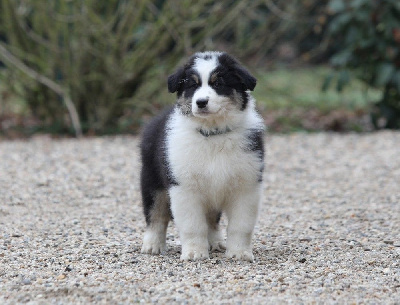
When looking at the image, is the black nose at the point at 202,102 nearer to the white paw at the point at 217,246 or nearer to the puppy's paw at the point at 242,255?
the puppy's paw at the point at 242,255

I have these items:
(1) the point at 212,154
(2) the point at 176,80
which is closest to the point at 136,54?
(2) the point at 176,80

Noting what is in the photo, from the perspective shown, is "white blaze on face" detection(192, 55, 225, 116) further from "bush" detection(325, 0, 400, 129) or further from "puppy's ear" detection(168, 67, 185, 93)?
"bush" detection(325, 0, 400, 129)

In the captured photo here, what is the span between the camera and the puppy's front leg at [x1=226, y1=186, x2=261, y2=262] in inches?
192

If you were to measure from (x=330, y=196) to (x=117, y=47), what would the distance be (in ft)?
15.7

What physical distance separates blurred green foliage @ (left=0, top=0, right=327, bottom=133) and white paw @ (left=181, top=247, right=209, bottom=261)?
613cm

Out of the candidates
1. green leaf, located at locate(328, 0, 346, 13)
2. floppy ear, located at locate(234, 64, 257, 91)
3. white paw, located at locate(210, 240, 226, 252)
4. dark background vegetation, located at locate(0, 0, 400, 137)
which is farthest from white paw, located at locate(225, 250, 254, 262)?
green leaf, located at locate(328, 0, 346, 13)

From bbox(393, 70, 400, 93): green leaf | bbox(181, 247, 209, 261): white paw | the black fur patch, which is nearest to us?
bbox(181, 247, 209, 261): white paw

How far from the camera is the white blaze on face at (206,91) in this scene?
4.72m

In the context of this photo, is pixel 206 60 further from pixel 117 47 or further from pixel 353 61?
pixel 353 61

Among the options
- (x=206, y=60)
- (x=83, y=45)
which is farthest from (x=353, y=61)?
(x=206, y=60)

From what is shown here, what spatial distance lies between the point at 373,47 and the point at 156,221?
7186mm

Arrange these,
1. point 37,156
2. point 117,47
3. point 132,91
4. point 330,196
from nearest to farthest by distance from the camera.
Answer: point 330,196
point 37,156
point 117,47
point 132,91

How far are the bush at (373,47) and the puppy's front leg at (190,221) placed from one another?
6.87 meters

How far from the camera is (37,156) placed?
31.6 ft
